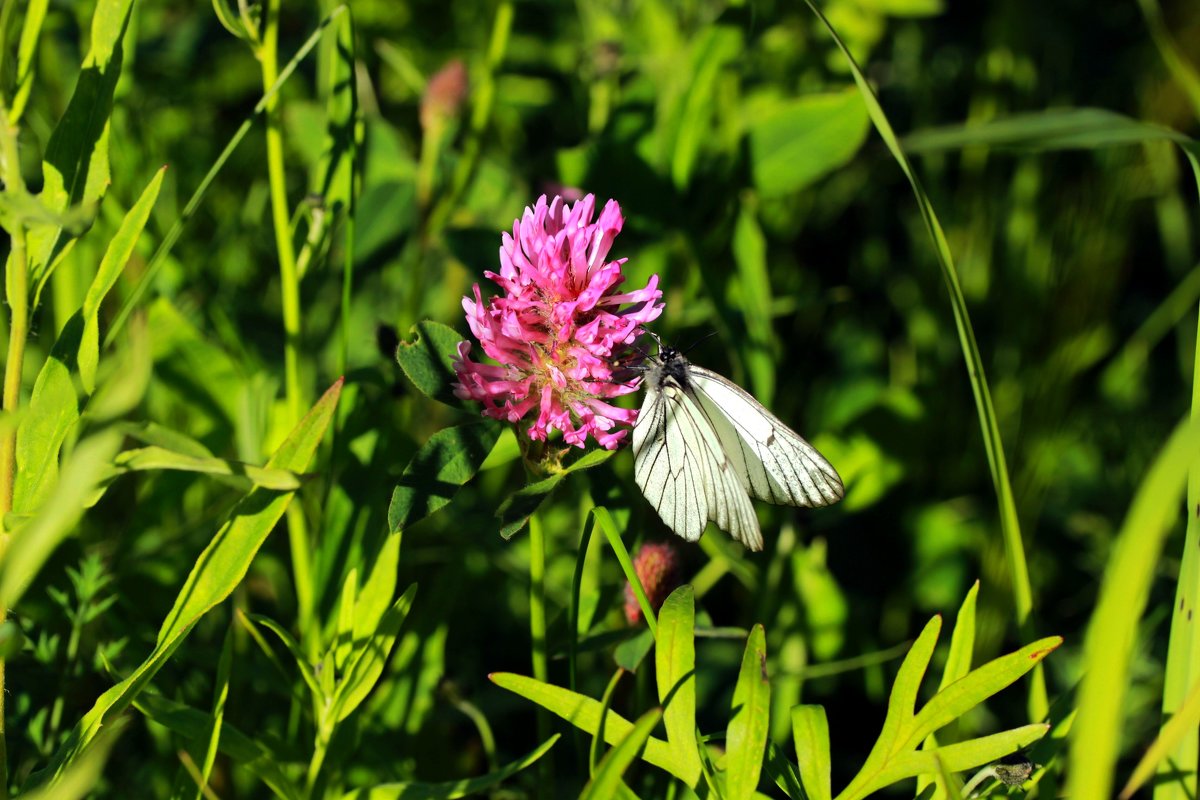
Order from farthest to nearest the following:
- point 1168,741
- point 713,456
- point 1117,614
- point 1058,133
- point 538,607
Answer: point 1058,133, point 713,456, point 538,607, point 1168,741, point 1117,614

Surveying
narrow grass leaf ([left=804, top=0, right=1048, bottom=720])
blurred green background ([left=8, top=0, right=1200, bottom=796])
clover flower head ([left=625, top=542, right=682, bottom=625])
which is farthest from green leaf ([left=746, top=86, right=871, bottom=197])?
clover flower head ([left=625, top=542, right=682, bottom=625])

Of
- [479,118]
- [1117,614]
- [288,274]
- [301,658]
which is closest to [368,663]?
[301,658]

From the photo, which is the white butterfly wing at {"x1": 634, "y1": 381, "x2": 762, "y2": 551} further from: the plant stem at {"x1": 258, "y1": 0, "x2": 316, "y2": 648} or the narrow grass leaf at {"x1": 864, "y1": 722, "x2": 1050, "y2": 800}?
the plant stem at {"x1": 258, "y1": 0, "x2": 316, "y2": 648}

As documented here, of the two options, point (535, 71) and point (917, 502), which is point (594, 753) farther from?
point (535, 71)

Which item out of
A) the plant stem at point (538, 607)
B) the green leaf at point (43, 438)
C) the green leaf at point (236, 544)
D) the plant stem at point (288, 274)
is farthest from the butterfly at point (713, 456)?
the green leaf at point (43, 438)

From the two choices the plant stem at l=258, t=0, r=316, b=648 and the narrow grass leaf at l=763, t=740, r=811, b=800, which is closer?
the narrow grass leaf at l=763, t=740, r=811, b=800

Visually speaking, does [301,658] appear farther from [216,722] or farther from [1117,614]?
[1117,614]

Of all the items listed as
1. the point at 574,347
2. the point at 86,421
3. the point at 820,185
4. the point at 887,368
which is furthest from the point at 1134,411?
the point at 86,421
